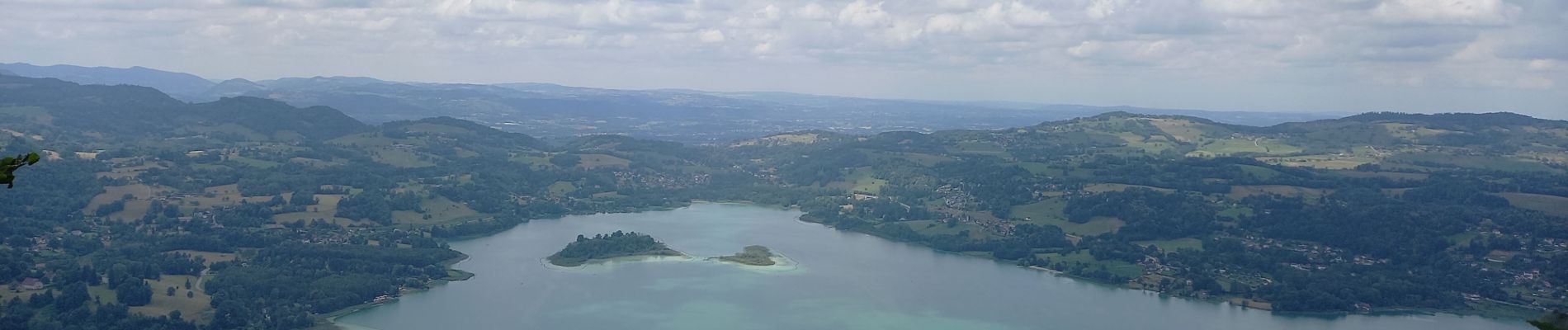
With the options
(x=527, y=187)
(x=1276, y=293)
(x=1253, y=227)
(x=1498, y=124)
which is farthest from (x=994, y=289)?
(x=1498, y=124)

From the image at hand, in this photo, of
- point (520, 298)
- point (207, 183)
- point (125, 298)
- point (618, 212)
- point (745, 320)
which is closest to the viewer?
point (125, 298)

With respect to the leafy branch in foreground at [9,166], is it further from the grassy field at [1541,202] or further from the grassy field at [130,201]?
the grassy field at [1541,202]

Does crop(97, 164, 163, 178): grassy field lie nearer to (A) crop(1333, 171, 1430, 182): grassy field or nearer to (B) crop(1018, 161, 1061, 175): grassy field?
(B) crop(1018, 161, 1061, 175): grassy field

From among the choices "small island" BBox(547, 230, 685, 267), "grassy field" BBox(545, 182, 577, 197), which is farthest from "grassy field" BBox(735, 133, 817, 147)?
"small island" BBox(547, 230, 685, 267)

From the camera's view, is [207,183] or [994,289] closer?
[994,289]

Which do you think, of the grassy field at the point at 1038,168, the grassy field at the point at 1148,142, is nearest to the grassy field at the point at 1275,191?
the grassy field at the point at 1038,168

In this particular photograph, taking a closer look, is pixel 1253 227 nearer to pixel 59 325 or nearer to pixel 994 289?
pixel 994 289

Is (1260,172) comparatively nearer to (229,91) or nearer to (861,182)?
(861,182)
